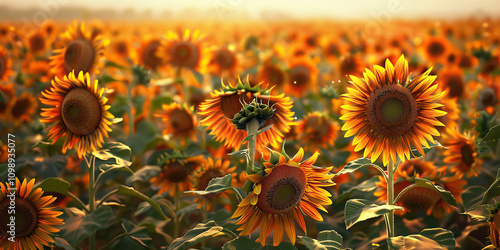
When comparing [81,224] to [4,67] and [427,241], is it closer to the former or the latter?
[427,241]

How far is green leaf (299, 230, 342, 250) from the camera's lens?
1.66 metres

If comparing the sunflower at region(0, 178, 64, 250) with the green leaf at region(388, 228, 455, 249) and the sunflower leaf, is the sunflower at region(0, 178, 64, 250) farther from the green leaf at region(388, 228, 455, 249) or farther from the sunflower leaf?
the sunflower leaf

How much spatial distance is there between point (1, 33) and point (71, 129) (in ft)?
17.7

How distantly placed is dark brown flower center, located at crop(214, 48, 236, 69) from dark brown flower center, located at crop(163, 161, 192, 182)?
7.13 ft

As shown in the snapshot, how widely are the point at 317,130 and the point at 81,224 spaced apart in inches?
74.9

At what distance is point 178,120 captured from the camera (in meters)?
3.18

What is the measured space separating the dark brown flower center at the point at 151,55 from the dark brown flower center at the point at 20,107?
1156mm

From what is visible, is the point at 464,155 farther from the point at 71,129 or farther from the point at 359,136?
the point at 71,129

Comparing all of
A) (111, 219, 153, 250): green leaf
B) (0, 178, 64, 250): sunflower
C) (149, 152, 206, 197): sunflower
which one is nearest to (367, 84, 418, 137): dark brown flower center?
(149, 152, 206, 197): sunflower

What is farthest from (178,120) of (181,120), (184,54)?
(184,54)

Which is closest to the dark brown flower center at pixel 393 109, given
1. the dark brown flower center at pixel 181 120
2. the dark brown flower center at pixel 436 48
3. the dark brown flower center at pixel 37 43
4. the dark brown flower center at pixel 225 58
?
the dark brown flower center at pixel 181 120

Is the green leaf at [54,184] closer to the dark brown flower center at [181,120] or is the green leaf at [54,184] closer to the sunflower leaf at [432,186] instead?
the dark brown flower center at [181,120]

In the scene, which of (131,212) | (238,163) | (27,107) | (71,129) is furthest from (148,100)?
(71,129)

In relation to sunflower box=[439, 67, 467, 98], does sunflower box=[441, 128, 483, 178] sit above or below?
below
